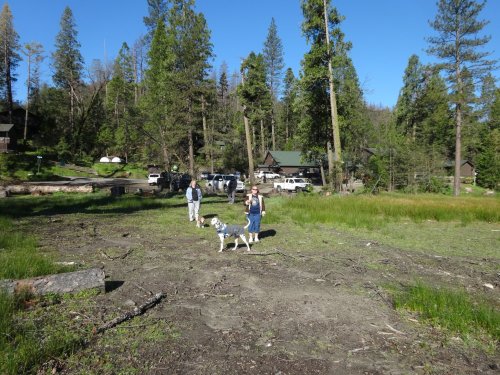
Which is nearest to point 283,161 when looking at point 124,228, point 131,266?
point 124,228

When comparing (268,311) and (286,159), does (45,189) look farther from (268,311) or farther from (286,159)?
(286,159)

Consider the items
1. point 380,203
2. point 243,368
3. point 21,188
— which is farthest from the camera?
point 21,188

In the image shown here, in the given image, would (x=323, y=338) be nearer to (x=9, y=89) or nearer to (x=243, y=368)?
(x=243, y=368)

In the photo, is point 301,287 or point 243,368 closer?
point 243,368

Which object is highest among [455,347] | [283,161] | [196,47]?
[196,47]

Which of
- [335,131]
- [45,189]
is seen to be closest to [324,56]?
[335,131]

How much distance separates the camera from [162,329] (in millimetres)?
5297

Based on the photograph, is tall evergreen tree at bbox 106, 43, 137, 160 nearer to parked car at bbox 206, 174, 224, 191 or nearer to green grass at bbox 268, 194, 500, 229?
parked car at bbox 206, 174, 224, 191

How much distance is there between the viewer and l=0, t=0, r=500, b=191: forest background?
31469mm

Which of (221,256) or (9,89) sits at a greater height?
(9,89)

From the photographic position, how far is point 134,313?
568 centimetres

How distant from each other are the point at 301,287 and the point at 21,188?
26019 millimetres

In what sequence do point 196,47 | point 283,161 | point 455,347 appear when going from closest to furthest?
point 455,347, point 196,47, point 283,161

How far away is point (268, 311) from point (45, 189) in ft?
87.5
